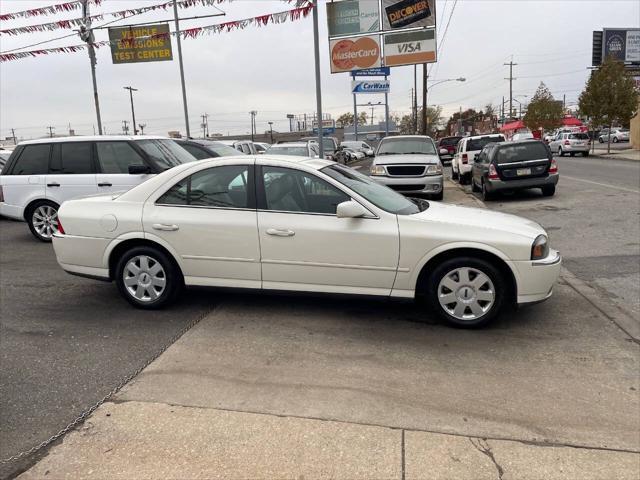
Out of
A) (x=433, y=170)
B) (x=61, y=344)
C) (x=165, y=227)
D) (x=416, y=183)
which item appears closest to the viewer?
(x=61, y=344)

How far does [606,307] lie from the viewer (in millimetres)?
5152

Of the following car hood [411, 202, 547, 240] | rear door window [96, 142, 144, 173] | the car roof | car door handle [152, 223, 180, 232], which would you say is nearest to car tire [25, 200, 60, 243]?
the car roof

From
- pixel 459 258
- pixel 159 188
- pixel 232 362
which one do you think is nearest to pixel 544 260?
pixel 459 258

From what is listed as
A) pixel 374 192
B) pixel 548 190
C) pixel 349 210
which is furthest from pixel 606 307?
pixel 548 190

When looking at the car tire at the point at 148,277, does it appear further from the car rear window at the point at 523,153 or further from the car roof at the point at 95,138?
the car rear window at the point at 523,153

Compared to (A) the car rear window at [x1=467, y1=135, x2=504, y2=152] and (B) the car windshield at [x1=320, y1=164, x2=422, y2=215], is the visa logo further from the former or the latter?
(B) the car windshield at [x1=320, y1=164, x2=422, y2=215]

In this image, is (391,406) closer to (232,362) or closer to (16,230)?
(232,362)

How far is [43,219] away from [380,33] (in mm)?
10663

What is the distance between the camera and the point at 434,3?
16.5m

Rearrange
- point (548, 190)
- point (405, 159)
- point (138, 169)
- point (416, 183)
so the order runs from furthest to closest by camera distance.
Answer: point (548, 190) < point (405, 159) < point (416, 183) < point (138, 169)

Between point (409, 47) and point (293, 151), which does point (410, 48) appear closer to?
point (409, 47)

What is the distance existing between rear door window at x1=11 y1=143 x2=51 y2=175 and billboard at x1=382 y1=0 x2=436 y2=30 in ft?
33.7

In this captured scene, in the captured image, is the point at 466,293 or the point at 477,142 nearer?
the point at 466,293

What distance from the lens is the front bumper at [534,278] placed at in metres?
4.41
